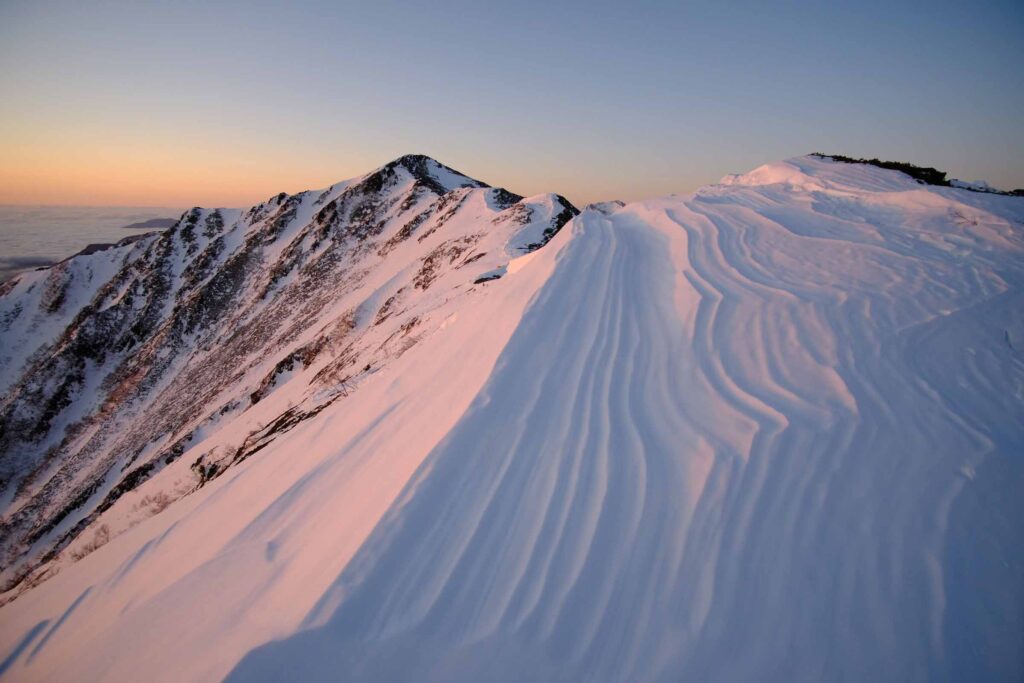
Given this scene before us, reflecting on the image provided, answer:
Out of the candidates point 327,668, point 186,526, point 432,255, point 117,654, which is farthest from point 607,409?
point 432,255

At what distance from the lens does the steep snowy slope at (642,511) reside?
203 centimetres

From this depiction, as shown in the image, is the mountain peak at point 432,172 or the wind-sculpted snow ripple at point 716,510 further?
the mountain peak at point 432,172

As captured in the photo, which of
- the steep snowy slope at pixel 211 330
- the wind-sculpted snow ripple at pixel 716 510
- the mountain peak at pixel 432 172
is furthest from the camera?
the mountain peak at pixel 432 172

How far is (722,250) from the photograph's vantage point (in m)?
5.99

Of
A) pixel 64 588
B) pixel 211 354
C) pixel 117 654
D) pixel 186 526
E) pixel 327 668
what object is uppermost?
pixel 327 668

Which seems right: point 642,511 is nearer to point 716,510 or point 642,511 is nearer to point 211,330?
point 716,510

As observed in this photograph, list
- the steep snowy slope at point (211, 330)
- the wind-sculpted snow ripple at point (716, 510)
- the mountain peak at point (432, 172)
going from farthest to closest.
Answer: the mountain peak at point (432, 172) → the steep snowy slope at point (211, 330) → the wind-sculpted snow ripple at point (716, 510)

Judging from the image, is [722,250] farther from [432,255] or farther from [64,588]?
[432,255]

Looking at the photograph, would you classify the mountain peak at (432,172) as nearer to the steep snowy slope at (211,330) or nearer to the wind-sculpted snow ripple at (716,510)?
the steep snowy slope at (211,330)

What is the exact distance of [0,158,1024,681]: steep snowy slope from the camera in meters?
2.03

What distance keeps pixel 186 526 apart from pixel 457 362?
3.64 m

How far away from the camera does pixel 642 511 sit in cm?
260

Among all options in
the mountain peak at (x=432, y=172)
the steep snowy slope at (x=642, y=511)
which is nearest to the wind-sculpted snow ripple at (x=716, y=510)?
the steep snowy slope at (x=642, y=511)

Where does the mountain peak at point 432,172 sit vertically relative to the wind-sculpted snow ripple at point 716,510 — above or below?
above
